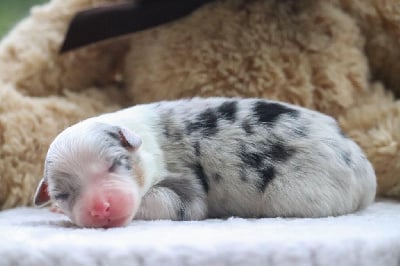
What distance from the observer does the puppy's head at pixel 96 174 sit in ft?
4.78

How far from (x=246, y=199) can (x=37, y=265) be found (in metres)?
0.60

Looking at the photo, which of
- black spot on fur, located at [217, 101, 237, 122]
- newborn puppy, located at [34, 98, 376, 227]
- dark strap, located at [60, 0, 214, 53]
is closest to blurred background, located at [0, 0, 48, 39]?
dark strap, located at [60, 0, 214, 53]

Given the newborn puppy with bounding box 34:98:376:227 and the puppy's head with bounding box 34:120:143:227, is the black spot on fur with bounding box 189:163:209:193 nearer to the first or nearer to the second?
the newborn puppy with bounding box 34:98:376:227

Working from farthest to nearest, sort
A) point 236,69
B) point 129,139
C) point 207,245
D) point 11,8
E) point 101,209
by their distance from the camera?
point 11,8
point 236,69
point 129,139
point 101,209
point 207,245

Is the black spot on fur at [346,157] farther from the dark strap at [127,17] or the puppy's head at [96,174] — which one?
the dark strap at [127,17]

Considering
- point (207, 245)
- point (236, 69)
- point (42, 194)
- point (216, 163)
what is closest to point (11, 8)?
point (236, 69)

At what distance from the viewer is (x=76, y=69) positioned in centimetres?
225

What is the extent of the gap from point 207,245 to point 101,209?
12.3 inches

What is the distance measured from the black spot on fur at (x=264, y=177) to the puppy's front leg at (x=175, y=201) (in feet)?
0.45

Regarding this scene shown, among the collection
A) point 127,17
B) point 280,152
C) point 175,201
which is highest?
point 127,17

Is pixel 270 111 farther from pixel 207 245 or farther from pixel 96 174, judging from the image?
pixel 207 245

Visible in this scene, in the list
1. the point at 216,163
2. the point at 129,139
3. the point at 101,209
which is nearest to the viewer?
the point at 101,209

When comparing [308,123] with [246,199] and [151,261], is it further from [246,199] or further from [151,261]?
[151,261]

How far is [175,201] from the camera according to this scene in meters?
1.64
